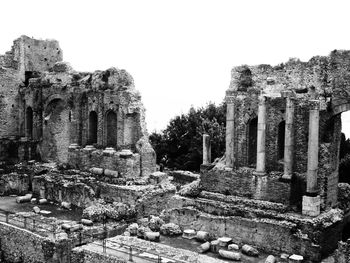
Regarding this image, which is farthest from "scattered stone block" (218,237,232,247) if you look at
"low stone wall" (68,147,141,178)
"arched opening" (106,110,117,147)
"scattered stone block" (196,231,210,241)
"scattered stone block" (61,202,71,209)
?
"arched opening" (106,110,117,147)

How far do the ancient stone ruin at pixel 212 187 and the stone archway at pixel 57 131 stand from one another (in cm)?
233

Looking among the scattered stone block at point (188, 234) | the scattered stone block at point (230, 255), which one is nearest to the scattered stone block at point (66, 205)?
the scattered stone block at point (188, 234)

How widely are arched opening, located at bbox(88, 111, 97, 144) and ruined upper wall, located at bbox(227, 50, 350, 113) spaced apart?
32.5 ft

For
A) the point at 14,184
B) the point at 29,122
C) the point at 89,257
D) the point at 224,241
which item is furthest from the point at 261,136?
the point at 29,122

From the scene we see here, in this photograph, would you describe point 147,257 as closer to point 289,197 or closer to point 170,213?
point 170,213

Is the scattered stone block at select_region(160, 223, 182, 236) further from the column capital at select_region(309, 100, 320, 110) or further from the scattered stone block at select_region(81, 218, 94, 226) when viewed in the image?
the column capital at select_region(309, 100, 320, 110)

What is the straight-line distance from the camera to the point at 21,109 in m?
31.9

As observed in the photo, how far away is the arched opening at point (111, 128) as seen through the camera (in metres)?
26.3

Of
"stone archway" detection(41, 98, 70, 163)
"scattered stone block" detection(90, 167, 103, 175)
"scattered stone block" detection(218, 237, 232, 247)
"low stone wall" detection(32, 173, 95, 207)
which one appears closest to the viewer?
"scattered stone block" detection(218, 237, 232, 247)

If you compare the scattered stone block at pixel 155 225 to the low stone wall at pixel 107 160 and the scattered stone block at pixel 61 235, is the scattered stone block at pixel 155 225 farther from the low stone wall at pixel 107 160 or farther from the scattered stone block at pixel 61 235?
the low stone wall at pixel 107 160

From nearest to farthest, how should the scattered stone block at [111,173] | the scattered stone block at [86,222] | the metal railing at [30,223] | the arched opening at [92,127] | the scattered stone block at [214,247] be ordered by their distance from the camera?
the scattered stone block at [214,247], the metal railing at [30,223], the scattered stone block at [86,222], the scattered stone block at [111,173], the arched opening at [92,127]

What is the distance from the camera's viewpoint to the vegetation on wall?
35375 mm

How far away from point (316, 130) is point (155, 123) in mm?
67808

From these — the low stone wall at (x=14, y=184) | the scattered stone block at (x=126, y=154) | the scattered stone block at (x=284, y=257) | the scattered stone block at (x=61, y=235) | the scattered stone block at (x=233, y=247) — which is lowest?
the scattered stone block at (x=284, y=257)
